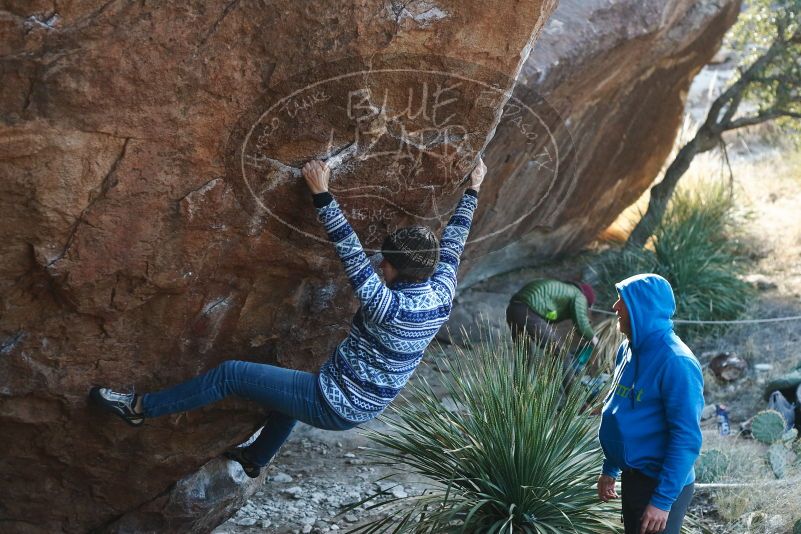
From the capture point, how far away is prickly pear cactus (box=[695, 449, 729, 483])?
5.70 meters

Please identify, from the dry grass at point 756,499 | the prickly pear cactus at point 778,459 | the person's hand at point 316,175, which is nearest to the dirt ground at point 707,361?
the dry grass at point 756,499

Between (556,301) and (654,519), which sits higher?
(556,301)

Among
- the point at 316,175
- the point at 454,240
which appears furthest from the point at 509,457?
the point at 316,175

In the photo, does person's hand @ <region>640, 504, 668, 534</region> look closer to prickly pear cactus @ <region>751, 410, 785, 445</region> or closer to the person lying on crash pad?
prickly pear cactus @ <region>751, 410, 785, 445</region>

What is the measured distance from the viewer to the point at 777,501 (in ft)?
17.2

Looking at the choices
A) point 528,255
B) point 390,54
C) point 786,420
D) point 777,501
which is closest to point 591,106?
point 528,255

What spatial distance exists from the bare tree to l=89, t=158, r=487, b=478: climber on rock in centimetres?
637

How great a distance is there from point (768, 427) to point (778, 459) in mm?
385

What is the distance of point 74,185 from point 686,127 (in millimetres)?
9814

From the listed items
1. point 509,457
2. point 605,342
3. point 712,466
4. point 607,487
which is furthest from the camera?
point 605,342

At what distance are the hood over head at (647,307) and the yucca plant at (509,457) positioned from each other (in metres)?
1.03

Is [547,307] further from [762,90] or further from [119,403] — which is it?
[762,90]

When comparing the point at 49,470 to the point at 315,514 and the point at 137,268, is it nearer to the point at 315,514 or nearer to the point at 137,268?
the point at 137,268

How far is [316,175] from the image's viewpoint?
13.0 ft
